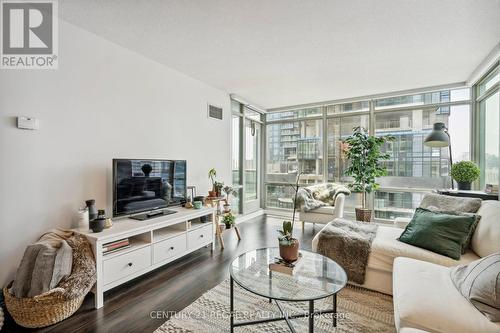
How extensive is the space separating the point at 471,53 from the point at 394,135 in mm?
1780

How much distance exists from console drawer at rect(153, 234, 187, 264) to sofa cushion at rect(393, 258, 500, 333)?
2.07 metres

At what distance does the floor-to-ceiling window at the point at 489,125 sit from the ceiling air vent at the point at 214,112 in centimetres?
387

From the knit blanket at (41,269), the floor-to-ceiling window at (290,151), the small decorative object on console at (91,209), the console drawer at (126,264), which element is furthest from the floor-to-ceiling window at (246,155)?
the knit blanket at (41,269)

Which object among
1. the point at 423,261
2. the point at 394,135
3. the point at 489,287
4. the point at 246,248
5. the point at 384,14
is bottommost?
the point at 246,248

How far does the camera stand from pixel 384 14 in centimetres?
200

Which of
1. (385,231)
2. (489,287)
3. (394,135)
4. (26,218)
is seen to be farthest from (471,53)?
(26,218)

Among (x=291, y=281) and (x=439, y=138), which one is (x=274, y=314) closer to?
(x=291, y=281)

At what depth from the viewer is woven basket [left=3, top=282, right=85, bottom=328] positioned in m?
1.58

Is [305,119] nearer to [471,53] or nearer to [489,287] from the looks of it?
[471,53]

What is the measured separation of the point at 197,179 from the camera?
12.0 feet

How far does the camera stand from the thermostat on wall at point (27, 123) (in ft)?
6.15

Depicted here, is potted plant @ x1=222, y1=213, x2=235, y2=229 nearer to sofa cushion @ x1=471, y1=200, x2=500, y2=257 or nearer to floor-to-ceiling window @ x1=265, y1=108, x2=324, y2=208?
floor-to-ceiling window @ x1=265, y1=108, x2=324, y2=208

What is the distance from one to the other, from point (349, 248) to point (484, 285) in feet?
3.32

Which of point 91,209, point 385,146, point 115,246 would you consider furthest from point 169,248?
point 385,146
